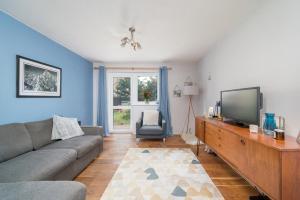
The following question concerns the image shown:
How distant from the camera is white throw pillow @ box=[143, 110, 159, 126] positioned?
4.51 m

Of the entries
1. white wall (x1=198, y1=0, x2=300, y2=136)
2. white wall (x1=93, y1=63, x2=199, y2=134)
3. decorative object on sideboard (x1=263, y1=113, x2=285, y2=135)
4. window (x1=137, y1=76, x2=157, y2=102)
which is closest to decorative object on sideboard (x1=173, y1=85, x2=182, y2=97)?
white wall (x1=93, y1=63, x2=199, y2=134)

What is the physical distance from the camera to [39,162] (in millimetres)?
1720

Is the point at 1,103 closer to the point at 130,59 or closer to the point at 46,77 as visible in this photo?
the point at 46,77

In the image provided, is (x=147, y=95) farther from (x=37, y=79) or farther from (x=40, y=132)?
(x=40, y=132)

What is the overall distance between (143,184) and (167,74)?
3476 millimetres

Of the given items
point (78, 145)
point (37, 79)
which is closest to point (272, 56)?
point (78, 145)

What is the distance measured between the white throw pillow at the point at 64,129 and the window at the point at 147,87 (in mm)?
2454

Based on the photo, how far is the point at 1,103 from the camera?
6.77ft

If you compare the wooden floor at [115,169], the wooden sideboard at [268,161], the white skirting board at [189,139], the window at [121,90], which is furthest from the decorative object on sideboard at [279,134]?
the window at [121,90]

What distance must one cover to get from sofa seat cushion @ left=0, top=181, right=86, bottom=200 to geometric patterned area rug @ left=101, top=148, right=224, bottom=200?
2.44 feet

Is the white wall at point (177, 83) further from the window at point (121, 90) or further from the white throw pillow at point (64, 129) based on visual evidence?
the white throw pillow at point (64, 129)

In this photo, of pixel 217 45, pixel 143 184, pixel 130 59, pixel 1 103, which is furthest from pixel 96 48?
pixel 143 184

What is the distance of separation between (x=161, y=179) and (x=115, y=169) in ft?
2.69

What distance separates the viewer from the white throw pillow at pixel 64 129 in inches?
105
